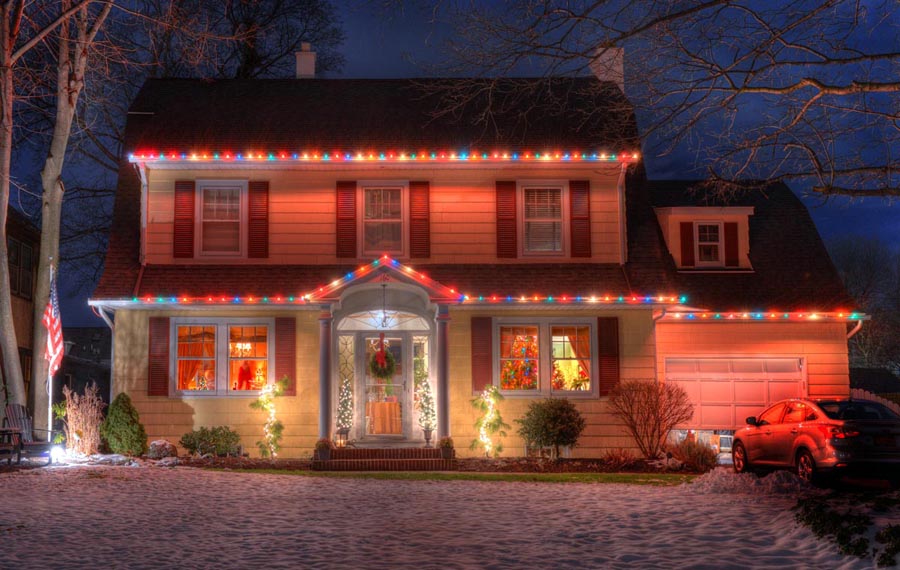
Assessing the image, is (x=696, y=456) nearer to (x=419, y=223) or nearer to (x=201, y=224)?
(x=419, y=223)

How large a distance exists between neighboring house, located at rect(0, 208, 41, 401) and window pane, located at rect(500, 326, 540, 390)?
46.8 feet

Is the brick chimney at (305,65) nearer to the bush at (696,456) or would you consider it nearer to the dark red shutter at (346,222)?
the dark red shutter at (346,222)

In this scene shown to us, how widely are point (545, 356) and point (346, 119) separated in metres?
6.71

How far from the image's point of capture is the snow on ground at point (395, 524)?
9102mm

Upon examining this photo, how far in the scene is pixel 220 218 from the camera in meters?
20.2

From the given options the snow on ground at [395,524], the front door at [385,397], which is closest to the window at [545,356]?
the front door at [385,397]

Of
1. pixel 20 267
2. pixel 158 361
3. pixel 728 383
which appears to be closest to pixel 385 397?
pixel 158 361

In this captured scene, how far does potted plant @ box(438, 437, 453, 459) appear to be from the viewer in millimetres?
18016

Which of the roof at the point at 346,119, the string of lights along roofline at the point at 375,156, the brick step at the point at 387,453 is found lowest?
the brick step at the point at 387,453

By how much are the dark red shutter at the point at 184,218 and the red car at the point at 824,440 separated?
11244 mm

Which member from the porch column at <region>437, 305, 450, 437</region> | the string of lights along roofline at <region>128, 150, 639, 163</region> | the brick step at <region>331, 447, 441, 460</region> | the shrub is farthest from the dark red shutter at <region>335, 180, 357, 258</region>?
the shrub

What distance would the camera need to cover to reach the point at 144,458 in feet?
59.8

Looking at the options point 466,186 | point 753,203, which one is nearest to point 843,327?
point 753,203

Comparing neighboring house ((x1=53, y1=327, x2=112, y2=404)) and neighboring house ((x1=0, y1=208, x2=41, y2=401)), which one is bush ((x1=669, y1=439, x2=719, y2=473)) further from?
neighboring house ((x1=0, y1=208, x2=41, y2=401))
